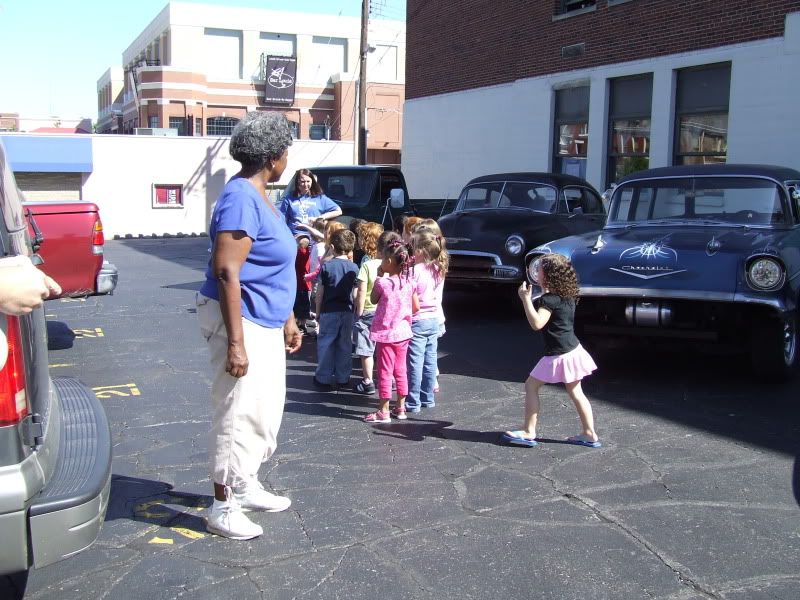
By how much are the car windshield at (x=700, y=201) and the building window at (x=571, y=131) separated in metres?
9.07

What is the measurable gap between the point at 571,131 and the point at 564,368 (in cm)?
1339

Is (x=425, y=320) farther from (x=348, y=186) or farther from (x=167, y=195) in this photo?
(x=167, y=195)

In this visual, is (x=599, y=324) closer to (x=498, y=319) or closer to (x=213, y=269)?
(x=498, y=319)

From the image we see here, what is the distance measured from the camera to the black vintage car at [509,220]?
10227 mm

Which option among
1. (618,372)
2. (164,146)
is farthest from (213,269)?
(164,146)

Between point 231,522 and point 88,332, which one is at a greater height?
point 231,522

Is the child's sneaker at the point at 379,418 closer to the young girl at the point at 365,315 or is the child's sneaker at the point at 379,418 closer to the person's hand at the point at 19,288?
the young girl at the point at 365,315

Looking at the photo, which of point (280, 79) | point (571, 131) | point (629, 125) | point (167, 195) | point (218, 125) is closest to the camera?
point (629, 125)

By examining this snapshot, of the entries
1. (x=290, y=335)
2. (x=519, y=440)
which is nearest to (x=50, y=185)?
(x=519, y=440)

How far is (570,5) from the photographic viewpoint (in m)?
17.8

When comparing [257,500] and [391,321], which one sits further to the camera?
[391,321]

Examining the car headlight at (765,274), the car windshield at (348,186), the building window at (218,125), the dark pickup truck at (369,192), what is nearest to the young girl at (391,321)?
the car headlight at (765,274)

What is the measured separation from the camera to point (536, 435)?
229 inches

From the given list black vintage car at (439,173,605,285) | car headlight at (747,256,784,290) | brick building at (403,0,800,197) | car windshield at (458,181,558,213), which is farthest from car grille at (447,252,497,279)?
brick building at (403,0,800,197)
